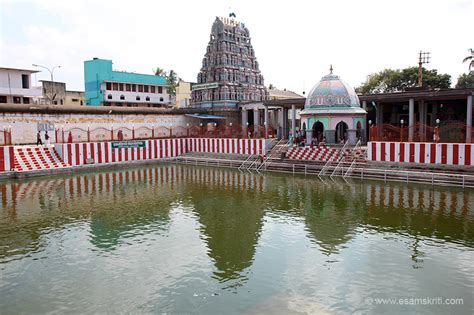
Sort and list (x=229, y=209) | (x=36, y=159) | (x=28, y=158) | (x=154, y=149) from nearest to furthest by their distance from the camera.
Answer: (x=229, y=209)
(x=28, y=158)
(x=36, y=159)
(x=154, y=149)

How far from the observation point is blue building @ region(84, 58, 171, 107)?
43.6m

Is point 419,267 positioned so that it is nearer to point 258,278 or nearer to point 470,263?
point 470,263

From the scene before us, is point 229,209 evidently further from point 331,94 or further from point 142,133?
point 142,133

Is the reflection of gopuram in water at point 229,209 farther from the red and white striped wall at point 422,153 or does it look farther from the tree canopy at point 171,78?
the tree canopy at point 171,78

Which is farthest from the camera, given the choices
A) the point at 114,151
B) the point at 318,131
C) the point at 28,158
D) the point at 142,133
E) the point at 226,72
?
the point at 226,72

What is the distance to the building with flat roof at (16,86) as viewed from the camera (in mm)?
34094

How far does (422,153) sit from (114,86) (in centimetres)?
3357

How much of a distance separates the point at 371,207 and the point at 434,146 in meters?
8.62

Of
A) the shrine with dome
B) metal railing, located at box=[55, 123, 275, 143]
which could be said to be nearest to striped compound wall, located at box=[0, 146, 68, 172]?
metal railing, located at box=[55, 123, 275, 143]

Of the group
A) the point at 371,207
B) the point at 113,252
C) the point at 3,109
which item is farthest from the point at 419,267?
the point at 3,109

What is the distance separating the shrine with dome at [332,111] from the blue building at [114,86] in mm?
24209

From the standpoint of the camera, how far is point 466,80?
142ft

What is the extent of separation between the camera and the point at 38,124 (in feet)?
95.6

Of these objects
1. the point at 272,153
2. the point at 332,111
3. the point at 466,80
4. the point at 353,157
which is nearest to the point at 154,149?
the point at 272,153
